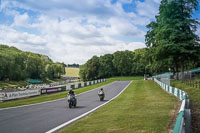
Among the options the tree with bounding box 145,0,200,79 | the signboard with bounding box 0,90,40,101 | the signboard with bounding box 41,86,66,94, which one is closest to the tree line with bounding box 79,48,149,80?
the signboard with bounding box 41,86,66,94

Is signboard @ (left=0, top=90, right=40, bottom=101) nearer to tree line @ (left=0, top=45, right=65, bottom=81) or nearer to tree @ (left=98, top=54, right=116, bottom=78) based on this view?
tree line @ (left=0, top=45, right=65, bottom=81)

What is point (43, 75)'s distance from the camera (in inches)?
5236

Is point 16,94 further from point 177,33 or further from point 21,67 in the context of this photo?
point 21,67

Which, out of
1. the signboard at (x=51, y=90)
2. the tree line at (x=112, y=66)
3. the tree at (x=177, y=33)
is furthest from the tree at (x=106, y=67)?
the tree at (x=177, y=33)

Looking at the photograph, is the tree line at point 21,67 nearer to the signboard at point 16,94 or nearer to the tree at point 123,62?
the tree at point 123,62

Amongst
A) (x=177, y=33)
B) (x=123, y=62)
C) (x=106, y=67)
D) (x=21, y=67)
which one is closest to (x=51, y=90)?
(x=177, y=33)

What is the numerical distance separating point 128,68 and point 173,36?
9065 centimetres

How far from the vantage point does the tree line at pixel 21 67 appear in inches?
3900

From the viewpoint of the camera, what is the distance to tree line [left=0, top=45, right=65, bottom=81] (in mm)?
99062

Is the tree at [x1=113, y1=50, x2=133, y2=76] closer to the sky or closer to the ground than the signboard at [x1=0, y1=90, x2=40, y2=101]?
closer to the sky

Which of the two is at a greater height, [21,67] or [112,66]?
[112,66]

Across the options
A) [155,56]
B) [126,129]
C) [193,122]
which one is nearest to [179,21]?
[155,56]

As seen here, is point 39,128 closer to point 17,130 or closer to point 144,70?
point 17,130

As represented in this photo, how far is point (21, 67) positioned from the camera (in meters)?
117
